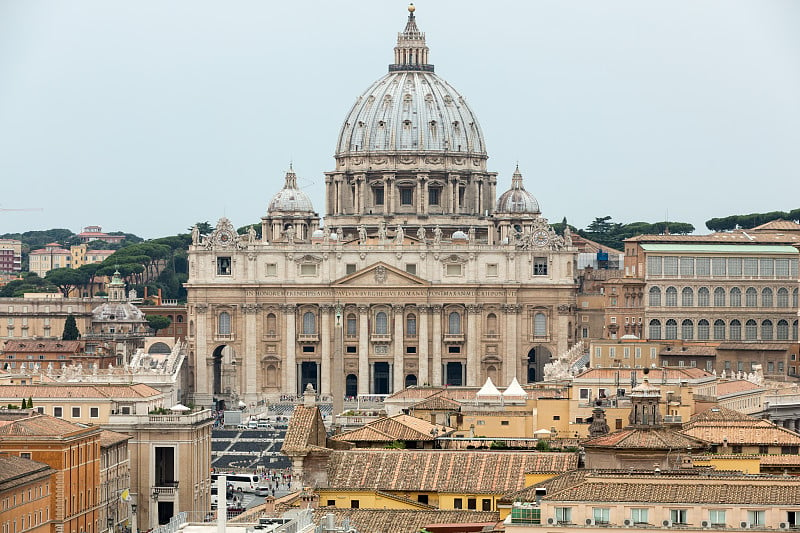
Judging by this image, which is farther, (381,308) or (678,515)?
(381,308)

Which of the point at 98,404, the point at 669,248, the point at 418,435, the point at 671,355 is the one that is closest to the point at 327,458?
the point at 418,435

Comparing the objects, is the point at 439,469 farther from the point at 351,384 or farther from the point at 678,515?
the point at 351,384

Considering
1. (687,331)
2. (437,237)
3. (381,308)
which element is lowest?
(687,331)

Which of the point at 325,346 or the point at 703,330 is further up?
the point at 703,330

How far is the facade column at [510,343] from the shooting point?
181 meters

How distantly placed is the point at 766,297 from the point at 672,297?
221 inches

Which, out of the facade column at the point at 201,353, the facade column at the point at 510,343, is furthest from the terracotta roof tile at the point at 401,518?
the facade column at the point at 510,343

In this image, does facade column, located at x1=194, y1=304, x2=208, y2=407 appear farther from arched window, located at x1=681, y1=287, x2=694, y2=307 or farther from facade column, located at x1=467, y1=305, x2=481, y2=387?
arched window, located at x1=681, y1=287, x2=694, y2=307

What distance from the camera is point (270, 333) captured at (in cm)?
18288

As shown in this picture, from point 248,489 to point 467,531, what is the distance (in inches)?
2249

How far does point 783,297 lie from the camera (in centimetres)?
16738

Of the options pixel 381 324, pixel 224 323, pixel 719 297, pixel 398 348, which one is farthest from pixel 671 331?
pixel 224 323

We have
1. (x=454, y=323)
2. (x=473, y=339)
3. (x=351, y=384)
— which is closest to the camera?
(x=351, y=384)

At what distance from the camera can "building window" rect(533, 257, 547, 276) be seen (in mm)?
183375
